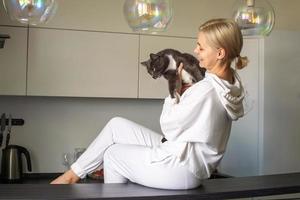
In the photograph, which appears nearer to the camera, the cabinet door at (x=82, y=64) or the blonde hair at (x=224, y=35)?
the blonde hair at (x=224, y=35)

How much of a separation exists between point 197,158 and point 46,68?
153 cm

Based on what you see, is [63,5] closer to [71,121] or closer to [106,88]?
[106,88]

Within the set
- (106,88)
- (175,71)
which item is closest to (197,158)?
(175,71)

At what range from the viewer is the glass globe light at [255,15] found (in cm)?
213

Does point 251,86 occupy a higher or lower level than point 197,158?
higher

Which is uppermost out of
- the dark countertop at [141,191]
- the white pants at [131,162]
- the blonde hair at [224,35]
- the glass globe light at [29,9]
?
the glass globe light at [29,9]

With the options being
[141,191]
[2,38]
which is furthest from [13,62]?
[141,191]

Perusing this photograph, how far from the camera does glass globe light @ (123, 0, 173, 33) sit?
6.23 ft

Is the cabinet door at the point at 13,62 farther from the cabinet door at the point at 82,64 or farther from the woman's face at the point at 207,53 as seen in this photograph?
the woman's face at the point at 207,53

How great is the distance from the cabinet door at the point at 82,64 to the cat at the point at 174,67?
816mm

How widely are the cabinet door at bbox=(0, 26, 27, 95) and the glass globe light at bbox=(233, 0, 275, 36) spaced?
1346 mm

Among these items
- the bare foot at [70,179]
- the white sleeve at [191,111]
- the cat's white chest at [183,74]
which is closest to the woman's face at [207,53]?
the white sleeve at [191,111]

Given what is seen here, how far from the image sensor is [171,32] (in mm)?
3154

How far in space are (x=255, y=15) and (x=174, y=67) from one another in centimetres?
43
